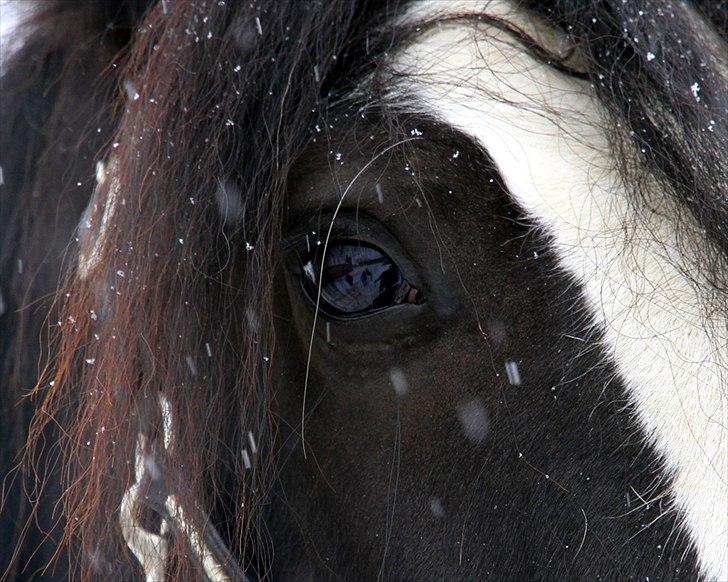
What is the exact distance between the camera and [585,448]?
0.89 meters

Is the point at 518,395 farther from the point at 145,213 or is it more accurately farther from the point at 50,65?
the point at 50,65

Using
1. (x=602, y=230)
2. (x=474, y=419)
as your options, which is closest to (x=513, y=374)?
(x=474, y=419)

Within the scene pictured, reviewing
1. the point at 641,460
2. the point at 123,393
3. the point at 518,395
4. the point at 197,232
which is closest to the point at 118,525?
the point at 123,393

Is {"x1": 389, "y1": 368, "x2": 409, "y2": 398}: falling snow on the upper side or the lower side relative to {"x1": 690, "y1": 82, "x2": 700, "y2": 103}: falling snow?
lower

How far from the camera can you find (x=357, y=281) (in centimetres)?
99

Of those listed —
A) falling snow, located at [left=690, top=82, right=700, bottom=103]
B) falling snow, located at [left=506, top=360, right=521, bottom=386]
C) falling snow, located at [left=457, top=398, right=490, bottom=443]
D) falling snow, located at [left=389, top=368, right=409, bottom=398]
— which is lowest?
falling snow, located at [left=457, top=398, right=490, bottom=443]

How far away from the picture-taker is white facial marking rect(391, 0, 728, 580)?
818mm

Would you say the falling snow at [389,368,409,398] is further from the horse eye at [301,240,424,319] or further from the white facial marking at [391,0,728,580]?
the white facial marking at [391,0,728,580]

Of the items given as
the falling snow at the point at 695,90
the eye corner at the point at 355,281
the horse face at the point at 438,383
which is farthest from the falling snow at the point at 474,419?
the falling snow at the point at 695,90

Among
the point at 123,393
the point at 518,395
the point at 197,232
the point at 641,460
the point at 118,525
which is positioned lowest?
the point at 641,460

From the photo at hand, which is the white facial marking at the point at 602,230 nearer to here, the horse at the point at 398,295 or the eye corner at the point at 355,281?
the horse at the point at 398,295

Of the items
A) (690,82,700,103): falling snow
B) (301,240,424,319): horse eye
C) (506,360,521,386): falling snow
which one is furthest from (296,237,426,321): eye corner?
(690,82,700,103): falling snow

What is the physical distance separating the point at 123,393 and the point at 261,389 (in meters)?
0.16

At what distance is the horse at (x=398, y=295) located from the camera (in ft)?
2.89
